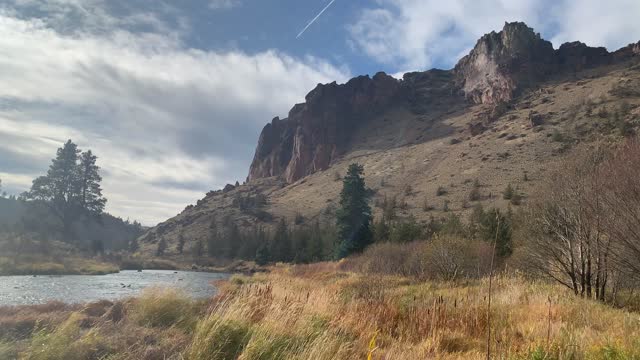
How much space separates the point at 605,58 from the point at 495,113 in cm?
5062

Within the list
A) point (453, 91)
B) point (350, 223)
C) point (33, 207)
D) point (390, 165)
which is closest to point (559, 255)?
point (350, 223)

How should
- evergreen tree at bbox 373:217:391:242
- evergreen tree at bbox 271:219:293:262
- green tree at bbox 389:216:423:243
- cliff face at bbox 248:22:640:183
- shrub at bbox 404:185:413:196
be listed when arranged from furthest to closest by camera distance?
cliff face at bbox 248:22:640:183
shrub at bbox 404:185:413:196
evergreen tree at bbox 271:219:293:262
evergreen tree at bbox 373:217:391:242
green tree at bbox 389:216:423:243

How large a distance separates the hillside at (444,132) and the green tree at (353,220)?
12286mm

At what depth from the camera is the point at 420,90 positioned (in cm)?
18212

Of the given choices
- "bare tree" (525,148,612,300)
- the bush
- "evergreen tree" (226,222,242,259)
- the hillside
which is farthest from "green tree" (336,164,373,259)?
"evergreen tree" (226,222,242,259)

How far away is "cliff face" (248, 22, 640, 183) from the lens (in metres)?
135

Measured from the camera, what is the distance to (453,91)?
170750 millimetres

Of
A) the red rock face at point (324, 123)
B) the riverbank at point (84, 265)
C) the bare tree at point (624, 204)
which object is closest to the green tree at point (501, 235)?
the bare tree at point (624, 204)

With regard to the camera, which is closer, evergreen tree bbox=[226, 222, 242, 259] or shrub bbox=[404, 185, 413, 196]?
shrub bbox=[404, 185, 413, 196]

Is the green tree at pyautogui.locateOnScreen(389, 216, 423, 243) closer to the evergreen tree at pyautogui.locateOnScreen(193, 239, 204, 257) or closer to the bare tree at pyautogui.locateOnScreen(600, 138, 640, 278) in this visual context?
the bare tree at pyautogui.locateOnScreen(600, 138, 640, 278)

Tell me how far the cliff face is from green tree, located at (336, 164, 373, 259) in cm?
7742

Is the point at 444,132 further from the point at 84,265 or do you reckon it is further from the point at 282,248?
the point at 84,265

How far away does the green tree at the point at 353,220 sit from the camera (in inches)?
2039

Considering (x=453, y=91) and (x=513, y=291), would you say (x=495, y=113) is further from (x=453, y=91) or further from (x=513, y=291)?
(x=513, y=291)
